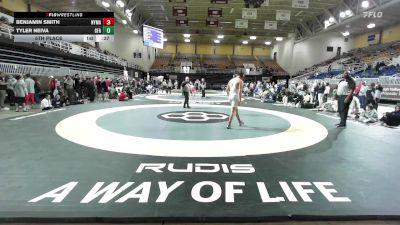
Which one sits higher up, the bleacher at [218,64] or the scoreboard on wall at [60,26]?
the bleacher at [218,64]

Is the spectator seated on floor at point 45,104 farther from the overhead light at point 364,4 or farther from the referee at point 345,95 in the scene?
the overhead light at point 364,4

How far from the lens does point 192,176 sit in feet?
12.2

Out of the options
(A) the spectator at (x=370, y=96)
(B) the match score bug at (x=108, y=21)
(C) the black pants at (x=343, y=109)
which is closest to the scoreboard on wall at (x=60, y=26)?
(B) the match score bug at (x=108, y=21)

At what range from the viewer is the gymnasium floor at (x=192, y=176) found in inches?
107

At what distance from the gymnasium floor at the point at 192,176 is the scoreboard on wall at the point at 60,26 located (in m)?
4.14

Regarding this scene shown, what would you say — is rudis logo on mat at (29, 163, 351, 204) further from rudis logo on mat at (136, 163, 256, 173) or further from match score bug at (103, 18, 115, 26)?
match score bug at (103, 18, 115, 26)

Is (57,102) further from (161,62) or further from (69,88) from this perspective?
(161,62)

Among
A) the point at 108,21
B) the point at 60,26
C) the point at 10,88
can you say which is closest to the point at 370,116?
the point at 108,21

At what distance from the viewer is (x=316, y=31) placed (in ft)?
109

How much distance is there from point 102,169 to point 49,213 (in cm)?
134

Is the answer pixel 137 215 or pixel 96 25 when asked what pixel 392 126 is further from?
pixel 96 25

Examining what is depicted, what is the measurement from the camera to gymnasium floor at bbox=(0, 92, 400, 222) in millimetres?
2717

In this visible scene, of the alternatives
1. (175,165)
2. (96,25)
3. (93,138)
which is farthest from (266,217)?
(96,25)

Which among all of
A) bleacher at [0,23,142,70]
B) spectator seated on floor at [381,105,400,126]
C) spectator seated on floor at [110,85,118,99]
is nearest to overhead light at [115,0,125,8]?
bleacher at [0,23,142,70]
